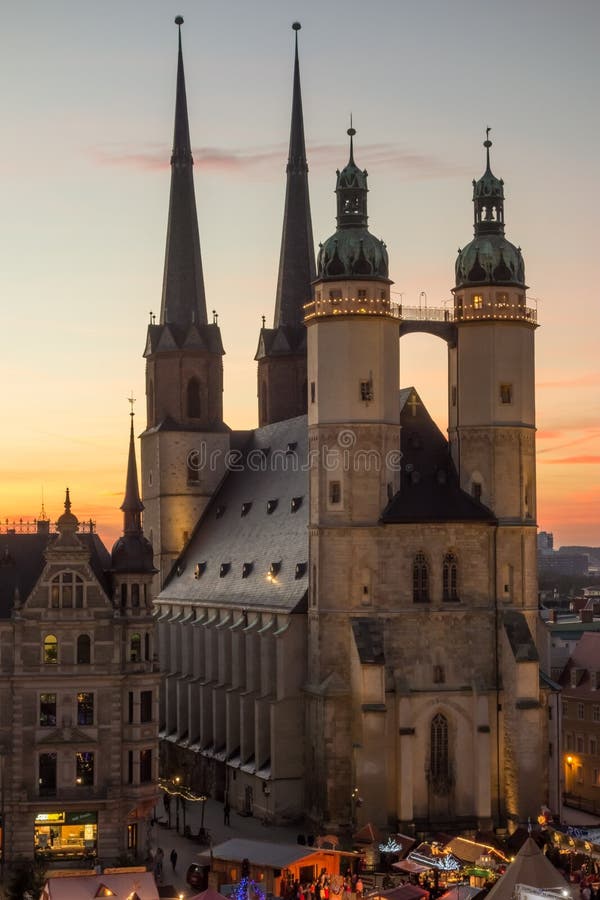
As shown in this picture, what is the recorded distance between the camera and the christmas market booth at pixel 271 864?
74.4m

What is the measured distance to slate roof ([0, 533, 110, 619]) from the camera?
82.6 meters

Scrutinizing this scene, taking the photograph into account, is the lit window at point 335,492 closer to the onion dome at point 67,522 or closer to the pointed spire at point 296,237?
the onion dome at point 67,522

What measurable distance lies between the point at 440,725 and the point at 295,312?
47493 millimetres

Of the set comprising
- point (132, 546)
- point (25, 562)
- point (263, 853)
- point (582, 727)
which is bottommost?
point (263, 853)

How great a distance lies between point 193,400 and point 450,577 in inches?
1602

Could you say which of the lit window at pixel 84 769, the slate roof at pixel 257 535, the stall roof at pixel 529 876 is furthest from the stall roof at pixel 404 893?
the slate roof at pixel 257 535

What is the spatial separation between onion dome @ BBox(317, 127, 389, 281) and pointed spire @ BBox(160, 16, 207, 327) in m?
33.2

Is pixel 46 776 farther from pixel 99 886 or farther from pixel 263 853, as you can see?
pixel 99 886

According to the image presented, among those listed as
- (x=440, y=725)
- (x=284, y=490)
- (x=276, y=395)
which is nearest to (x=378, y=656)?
(x=440, y=725)

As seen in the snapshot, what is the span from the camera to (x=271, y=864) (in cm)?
7419

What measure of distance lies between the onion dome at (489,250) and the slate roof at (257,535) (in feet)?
58.1

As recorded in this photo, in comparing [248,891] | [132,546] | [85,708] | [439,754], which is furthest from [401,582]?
[248,891]

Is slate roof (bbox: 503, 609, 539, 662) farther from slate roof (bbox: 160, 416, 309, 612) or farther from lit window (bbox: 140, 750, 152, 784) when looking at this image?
lit window (bbox: 140, 750, 152, 784)

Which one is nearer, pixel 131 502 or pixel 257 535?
pixel 131 502
